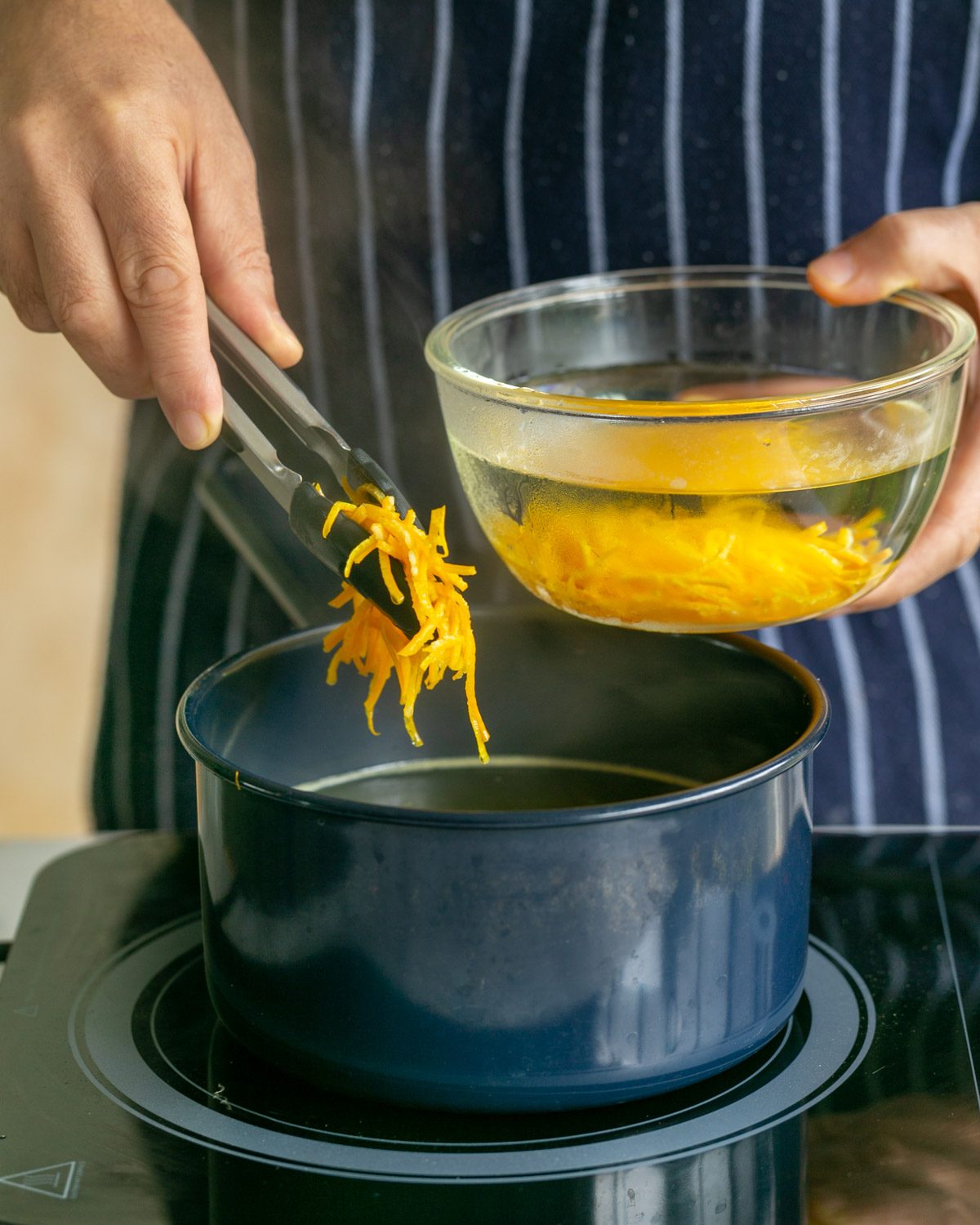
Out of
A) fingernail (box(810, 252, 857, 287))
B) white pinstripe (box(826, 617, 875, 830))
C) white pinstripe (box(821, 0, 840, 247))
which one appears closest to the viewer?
fingernail (box(810, 252, 857, 287))

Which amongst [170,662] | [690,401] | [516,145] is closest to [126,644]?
[170,662]

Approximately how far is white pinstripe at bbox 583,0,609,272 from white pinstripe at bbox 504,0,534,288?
0.13ft

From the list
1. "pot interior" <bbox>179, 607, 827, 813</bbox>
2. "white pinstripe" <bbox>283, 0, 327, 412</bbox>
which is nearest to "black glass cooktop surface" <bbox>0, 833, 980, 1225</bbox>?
"pot interior" <bbox>179, 607, 827, 813</bbox>

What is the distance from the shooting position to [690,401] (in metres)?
0.69

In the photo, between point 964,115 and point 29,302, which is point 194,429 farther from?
point 964,115

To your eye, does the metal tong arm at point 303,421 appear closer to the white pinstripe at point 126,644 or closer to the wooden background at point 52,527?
the white pinstripe at point 126,644

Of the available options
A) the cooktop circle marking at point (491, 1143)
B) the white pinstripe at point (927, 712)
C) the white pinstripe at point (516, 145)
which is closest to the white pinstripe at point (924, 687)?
the white pinstripe at point (927, 712)

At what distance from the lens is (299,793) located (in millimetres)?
563

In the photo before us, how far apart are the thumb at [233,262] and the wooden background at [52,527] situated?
2.10 meters

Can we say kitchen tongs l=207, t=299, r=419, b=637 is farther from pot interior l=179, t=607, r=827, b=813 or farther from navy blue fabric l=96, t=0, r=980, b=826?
navy blue fabric l=96, t=0, r=980, b=826

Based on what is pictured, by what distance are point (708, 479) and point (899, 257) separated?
0.23 m

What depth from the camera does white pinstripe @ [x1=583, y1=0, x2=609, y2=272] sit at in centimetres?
93

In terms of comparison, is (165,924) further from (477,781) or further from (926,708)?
(926,708)

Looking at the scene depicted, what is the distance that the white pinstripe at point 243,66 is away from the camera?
969mm
